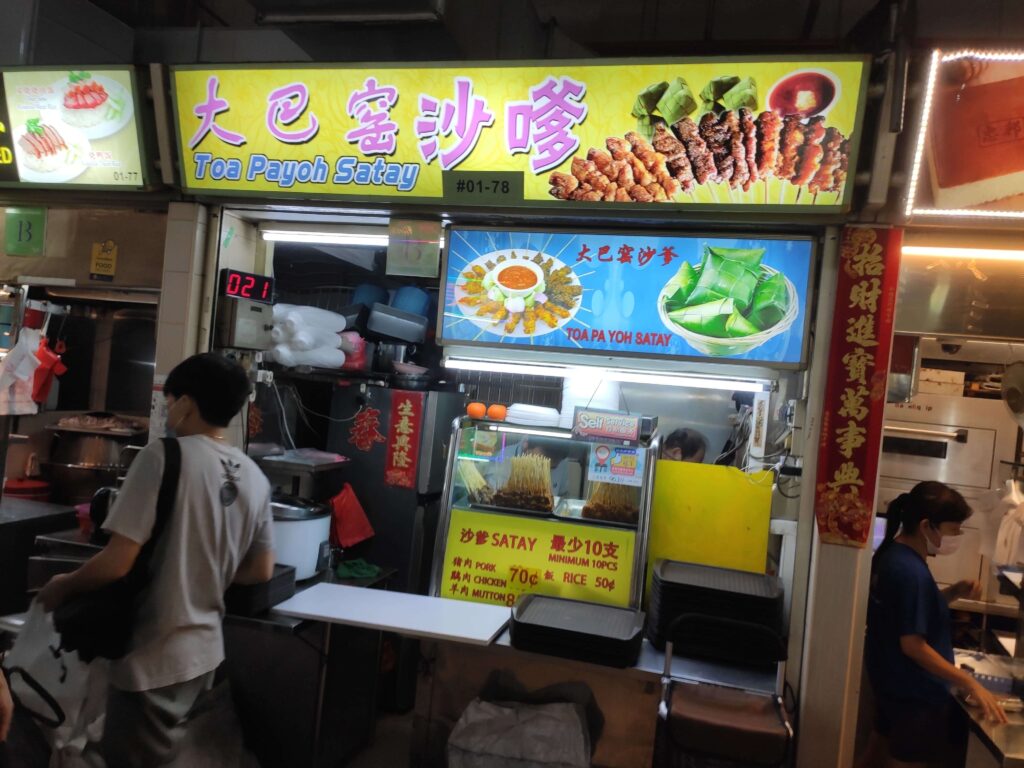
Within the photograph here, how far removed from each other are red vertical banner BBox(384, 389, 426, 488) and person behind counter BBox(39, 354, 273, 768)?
2155 millimetres

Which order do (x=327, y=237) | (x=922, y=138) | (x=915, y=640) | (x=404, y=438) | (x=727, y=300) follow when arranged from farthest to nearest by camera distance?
(x=404, y=438) < (x=327, y=237) < (x=727, y=300) < (x=915, y=640) < (x=922, y=138)

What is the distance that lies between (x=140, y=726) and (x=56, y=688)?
0.96 m

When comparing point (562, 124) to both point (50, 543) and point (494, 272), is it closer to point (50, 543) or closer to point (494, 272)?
point (494, 272)

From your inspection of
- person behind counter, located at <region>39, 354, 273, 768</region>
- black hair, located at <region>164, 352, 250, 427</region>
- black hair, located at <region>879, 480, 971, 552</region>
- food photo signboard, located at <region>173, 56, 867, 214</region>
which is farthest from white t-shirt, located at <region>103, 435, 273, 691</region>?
black hair, located at <region>879, 480, 971, 552</region>

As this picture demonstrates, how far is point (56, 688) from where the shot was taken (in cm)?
321

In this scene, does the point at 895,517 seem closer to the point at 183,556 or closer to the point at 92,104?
the point at 183,556

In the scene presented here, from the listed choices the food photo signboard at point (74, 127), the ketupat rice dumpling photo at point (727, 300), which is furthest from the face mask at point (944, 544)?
the food photo signboard at point (74, 127)

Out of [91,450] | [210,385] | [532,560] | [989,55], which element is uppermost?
[989,55]

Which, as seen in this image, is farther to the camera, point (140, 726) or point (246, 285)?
point (246, 285)

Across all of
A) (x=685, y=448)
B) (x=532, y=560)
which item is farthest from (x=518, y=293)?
(x=685, y=448)

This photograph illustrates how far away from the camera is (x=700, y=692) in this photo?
3125mm

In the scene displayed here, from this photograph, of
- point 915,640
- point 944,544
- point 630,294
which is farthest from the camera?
point 630,294

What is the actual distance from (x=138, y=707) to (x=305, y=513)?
1.41 meters

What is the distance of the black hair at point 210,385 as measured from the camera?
2.68 metres
